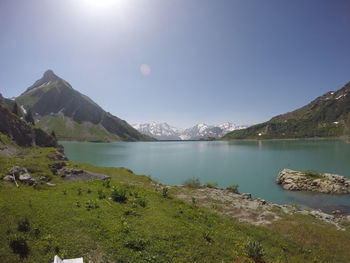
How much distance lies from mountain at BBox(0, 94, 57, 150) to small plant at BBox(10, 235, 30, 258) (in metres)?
70.2

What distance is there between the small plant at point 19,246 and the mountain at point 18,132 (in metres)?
70.2

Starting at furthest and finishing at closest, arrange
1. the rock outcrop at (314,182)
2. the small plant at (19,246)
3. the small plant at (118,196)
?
the rock outcrop at (314,182) < the small plant at (118,196) < the small plant at (19,246)

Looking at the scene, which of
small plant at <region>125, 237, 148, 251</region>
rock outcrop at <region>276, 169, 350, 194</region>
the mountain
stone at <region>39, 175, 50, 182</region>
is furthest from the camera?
the mountain

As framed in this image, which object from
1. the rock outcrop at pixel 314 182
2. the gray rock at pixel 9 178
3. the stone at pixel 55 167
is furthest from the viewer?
the rock outcrop at pixel 314 182

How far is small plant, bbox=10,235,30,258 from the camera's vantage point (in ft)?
29.5

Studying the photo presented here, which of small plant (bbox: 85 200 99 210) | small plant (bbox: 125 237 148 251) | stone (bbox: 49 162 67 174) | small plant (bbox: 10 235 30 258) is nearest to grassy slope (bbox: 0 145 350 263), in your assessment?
small plant (bbox: 125 237 148 251)

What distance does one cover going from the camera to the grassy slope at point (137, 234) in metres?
10.4

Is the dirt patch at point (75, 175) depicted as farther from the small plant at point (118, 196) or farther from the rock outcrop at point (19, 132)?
the rock outcrop at point (19, 132)

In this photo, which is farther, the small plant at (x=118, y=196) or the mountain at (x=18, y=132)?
the mountain at (x=18, y=132)

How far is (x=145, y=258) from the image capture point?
10.5 metres

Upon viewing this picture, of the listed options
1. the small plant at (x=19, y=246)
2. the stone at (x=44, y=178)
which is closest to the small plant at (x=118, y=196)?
the small plant at (x=19, y=246)

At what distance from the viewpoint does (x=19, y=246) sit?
9.20 meters

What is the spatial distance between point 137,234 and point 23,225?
22.5 ft

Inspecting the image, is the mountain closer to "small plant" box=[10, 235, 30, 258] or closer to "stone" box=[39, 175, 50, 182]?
"stone" box=[39, 175, 50, 182]
